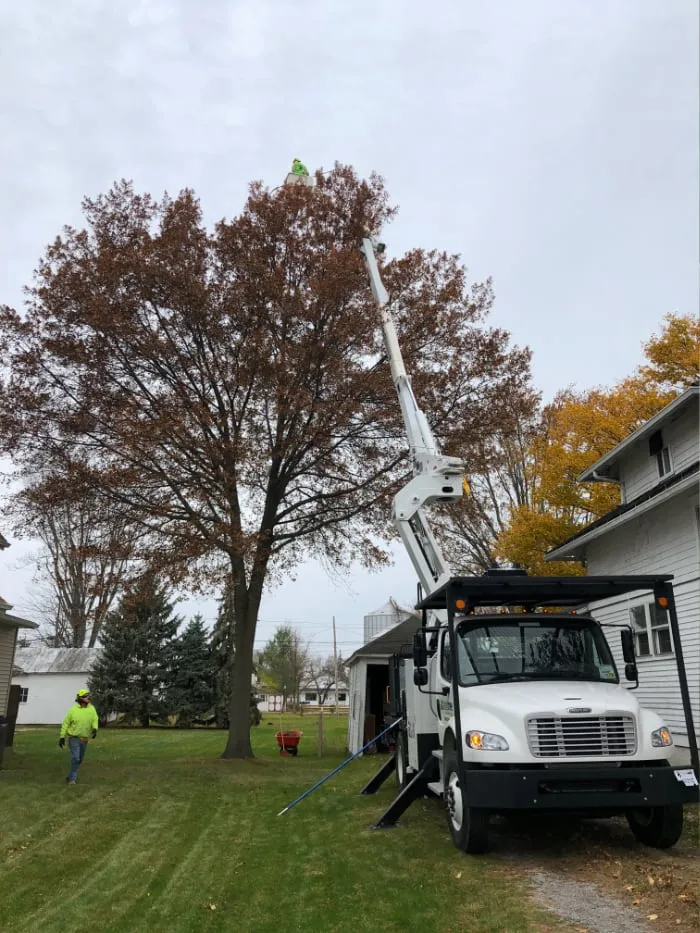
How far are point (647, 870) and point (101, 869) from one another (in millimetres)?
5258

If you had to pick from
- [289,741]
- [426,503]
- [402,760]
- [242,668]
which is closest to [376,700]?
[289,741]

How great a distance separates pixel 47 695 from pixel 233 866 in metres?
40.5

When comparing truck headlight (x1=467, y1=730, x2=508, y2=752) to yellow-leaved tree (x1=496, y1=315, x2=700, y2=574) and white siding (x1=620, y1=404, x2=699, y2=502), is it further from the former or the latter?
yellow-leaved tree (x1=496, y1=315, x2=700, y2=574)

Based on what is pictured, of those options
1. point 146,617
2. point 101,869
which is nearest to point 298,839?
point 101,869

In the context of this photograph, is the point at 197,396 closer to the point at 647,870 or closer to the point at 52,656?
the point at 647,870

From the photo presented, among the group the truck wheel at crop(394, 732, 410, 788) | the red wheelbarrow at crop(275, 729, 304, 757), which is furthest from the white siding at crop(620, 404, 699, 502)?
the red wheelbarrow at crop(275, 729, 304, 757)

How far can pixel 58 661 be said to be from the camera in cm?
4366

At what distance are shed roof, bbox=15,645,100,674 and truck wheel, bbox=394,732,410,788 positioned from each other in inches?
1339

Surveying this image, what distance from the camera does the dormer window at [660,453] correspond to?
15253 millimetres

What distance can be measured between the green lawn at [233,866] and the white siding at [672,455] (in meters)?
8.51

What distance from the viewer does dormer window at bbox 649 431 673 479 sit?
50.0 feet

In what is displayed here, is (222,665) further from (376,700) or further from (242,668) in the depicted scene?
(242,668)

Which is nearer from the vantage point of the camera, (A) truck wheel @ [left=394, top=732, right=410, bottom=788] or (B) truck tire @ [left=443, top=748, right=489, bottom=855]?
(B) truck tire @ [left=443, top=748, right=489, bottom=855]

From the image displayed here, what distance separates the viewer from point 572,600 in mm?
9086
